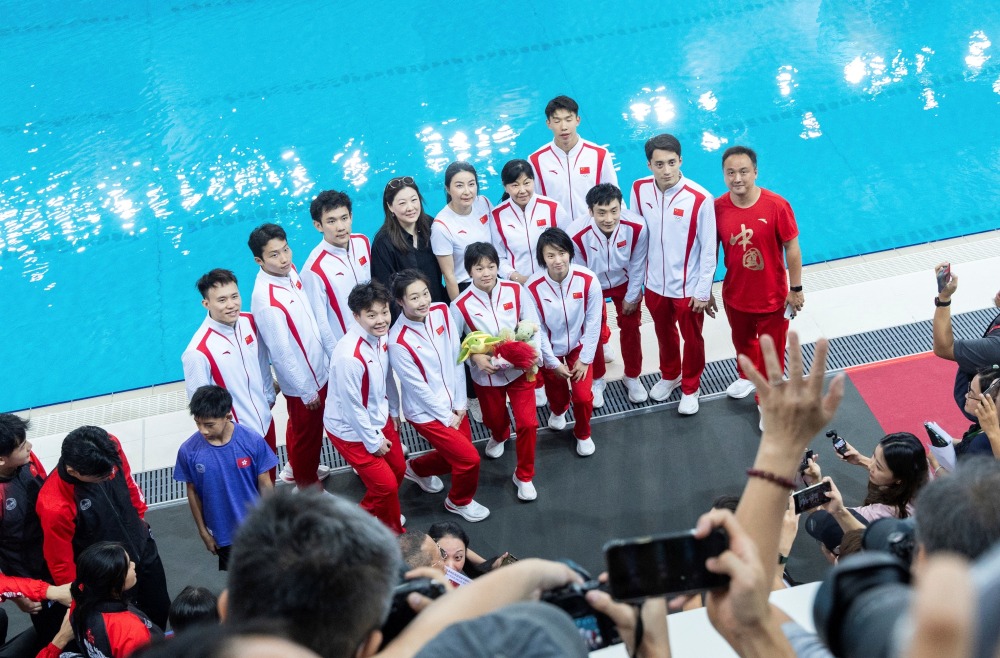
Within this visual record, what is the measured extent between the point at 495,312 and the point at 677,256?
1.05 metres

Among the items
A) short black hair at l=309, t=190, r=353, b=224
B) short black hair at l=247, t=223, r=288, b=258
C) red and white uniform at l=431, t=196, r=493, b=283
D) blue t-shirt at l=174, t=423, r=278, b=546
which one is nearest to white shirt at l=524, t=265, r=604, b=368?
red and white uniform at l=431, t=196, r=493, b=283

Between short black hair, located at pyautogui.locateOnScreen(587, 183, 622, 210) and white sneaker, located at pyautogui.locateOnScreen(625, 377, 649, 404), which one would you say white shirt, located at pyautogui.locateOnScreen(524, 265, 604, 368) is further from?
white sneaker, located at pyautogui.locateOnScreen(625, 377, 649, 404)

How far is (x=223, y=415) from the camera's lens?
149 inches

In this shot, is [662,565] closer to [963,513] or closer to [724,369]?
[963,513]

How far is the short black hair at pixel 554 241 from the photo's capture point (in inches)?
179

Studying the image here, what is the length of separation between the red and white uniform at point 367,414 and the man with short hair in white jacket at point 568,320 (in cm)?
88

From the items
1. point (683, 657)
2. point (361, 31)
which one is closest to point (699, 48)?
point (361, 31)

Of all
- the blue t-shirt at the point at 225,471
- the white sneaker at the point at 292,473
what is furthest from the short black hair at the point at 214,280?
the white sneaker at the point at 292,473

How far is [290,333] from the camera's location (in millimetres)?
4492

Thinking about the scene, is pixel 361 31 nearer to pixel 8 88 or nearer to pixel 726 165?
pixel 8 88

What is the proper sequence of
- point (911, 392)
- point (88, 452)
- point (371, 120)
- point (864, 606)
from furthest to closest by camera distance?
point (371, 120) < point (911, 392) < point (88, 452) < point (864, 606)

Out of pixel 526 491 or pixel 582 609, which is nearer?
pixel 582 609

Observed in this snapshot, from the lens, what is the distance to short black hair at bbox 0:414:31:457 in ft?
11.4

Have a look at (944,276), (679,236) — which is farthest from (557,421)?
(944,276)
